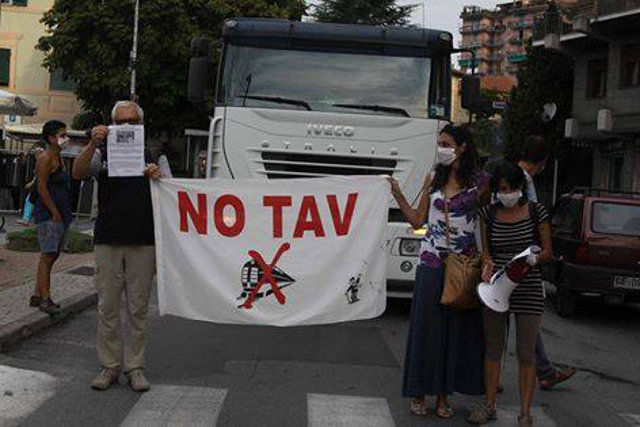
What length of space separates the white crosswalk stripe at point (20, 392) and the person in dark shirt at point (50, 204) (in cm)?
206

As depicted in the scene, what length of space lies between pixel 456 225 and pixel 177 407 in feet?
7.53

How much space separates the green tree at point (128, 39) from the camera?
36.9 m

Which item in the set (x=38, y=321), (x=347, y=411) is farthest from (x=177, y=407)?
(x=38, y=321)

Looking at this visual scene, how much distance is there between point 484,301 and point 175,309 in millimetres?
2524

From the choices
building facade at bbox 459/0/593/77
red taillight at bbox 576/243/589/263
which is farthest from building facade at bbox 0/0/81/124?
building facade at bbox 459/0/593/77

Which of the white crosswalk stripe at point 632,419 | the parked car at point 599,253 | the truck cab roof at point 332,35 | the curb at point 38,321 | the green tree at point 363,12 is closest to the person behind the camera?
the white crosswalk stripe at point 632,419

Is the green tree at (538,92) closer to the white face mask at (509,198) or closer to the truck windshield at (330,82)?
the truck windshield at (330,82)

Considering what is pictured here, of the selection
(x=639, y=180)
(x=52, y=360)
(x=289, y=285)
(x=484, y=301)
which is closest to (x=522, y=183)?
(x=484, y=301)

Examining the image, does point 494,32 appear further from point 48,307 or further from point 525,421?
point 525,421

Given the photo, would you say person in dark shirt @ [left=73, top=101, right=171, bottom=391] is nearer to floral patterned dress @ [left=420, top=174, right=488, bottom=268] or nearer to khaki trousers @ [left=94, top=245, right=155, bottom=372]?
khaki trousers @ [left=94, top=245, right=155, bottom=372]

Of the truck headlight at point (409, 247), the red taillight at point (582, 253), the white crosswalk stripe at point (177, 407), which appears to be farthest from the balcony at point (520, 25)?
the white crosswalk stripe at point (177, 407)

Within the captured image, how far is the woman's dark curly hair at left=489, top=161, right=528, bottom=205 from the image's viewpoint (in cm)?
543

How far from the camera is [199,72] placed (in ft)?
34.2

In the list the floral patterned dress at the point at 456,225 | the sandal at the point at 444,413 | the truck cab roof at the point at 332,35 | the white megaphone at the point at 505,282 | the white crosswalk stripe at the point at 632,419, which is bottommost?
the white crosswalk stripe at the point at 632,419
